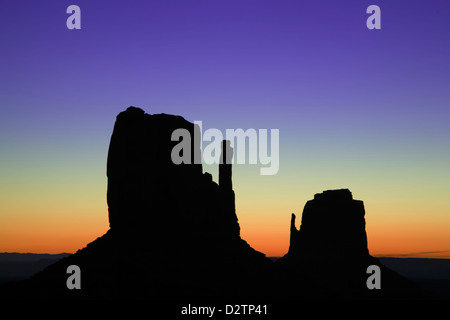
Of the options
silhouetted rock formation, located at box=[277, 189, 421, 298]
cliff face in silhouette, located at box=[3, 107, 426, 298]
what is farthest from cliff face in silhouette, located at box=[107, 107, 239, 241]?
silhouetted rock formation, located at box=[277, 189, 421, 298]

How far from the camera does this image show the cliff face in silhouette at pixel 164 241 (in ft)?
203

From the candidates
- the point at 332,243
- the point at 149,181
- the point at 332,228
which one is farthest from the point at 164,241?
the point at 332,228

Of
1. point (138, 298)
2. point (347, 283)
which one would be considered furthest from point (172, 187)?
point (347, 283)

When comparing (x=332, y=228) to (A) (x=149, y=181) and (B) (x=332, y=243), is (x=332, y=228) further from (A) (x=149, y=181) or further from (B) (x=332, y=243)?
(A) (x=149, y=181)

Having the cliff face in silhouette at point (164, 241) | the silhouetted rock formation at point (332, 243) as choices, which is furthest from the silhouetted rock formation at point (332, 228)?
the cliff face in silhouette at point (164, 241)

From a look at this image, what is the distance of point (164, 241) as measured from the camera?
233 ft

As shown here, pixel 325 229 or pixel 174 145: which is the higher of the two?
pixel 174 145

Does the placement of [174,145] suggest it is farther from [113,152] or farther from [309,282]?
[309,282]

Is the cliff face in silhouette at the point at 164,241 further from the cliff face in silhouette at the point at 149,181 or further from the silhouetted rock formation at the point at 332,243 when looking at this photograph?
the silhouetted rock formation at the point at 332,243

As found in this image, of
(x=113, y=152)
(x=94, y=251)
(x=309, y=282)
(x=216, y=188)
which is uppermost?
(x=113, y=152)

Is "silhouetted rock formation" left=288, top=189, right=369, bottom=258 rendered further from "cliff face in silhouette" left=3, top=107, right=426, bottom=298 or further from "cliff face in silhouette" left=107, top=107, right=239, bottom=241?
"cliff face in silhouette" left=107, top=107, right=239, bottom=241

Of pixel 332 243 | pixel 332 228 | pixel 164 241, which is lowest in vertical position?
pixel 332 243

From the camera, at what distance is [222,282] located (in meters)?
64.2
